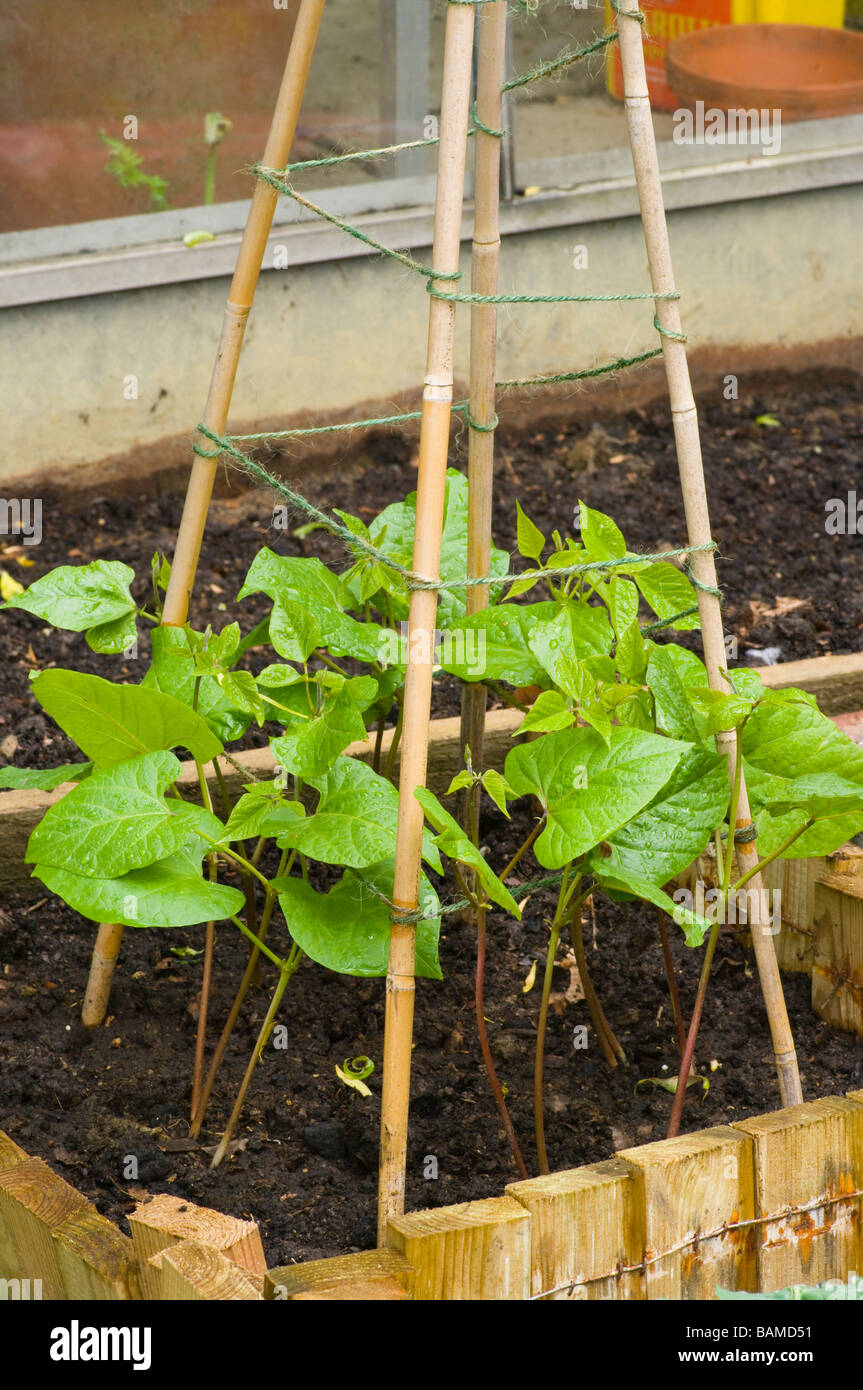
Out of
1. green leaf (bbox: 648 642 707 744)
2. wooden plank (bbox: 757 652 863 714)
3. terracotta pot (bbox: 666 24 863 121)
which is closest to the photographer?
green leaf (bbox: 648 642 707 744)

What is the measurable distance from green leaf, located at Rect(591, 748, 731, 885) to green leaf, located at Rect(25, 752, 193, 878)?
502mm

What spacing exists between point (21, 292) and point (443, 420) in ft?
8.36

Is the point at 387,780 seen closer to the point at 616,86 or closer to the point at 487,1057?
the point at 487,1057

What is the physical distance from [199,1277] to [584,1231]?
1.34 ft

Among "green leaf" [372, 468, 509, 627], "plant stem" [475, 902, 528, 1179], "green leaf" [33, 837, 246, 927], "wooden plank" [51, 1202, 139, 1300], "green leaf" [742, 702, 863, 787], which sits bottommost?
"wooden plank" [51, 1202, 139, 1300]

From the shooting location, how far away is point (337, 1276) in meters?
1.41

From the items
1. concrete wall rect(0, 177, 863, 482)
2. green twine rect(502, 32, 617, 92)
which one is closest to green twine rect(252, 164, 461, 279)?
green twine rect(502, 32, 617, 92)

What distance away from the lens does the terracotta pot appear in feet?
15.4

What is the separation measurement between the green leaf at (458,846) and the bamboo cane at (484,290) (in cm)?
30

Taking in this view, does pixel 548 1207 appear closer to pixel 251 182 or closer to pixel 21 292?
pixel 21 292

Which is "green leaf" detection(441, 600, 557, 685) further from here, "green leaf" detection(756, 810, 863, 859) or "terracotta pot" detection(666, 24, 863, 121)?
"terracotta pot" detection(666, 24, 863, 121)

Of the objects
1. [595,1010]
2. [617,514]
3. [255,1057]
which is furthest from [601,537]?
[617,514]
